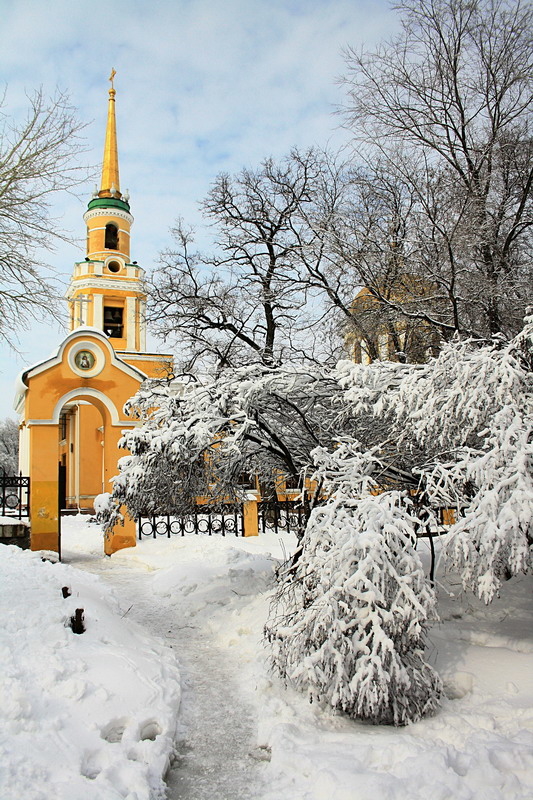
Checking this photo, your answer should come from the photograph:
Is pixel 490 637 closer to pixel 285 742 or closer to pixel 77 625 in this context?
pixel 285 742

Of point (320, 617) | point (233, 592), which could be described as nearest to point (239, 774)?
point (320, 617)

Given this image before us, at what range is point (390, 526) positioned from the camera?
4828 mm

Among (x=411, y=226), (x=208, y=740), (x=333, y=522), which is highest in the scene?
(x=411, y=226)

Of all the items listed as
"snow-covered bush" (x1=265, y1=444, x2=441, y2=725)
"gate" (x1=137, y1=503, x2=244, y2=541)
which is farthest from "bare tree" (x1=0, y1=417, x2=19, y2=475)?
"snow-covered bush" (x1=265, y1=444, x2=441, y2=725)

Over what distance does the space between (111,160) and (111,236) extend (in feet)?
12.8

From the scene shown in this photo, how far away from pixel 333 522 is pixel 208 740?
79.6 inches

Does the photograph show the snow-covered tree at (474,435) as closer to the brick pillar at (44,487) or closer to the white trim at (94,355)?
the brick pillar at (44,487)

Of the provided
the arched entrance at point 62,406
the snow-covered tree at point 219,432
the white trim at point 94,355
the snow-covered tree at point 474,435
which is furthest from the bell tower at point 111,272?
the snow-covered tree at point 474,435

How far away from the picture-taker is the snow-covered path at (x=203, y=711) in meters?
4.05

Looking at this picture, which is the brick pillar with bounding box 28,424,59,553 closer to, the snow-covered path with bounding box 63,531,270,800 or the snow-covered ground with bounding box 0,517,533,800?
the snow-covered path with bounding box 63,531,270,800

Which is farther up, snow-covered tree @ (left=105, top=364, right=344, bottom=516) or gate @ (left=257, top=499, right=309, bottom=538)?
snow-covered tree @ (left=105, top=364, right=344, bottom=516)

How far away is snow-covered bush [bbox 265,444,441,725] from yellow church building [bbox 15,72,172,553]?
19.8 feet

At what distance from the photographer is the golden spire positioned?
28969mm

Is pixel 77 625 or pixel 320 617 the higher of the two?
pixel 320 617
